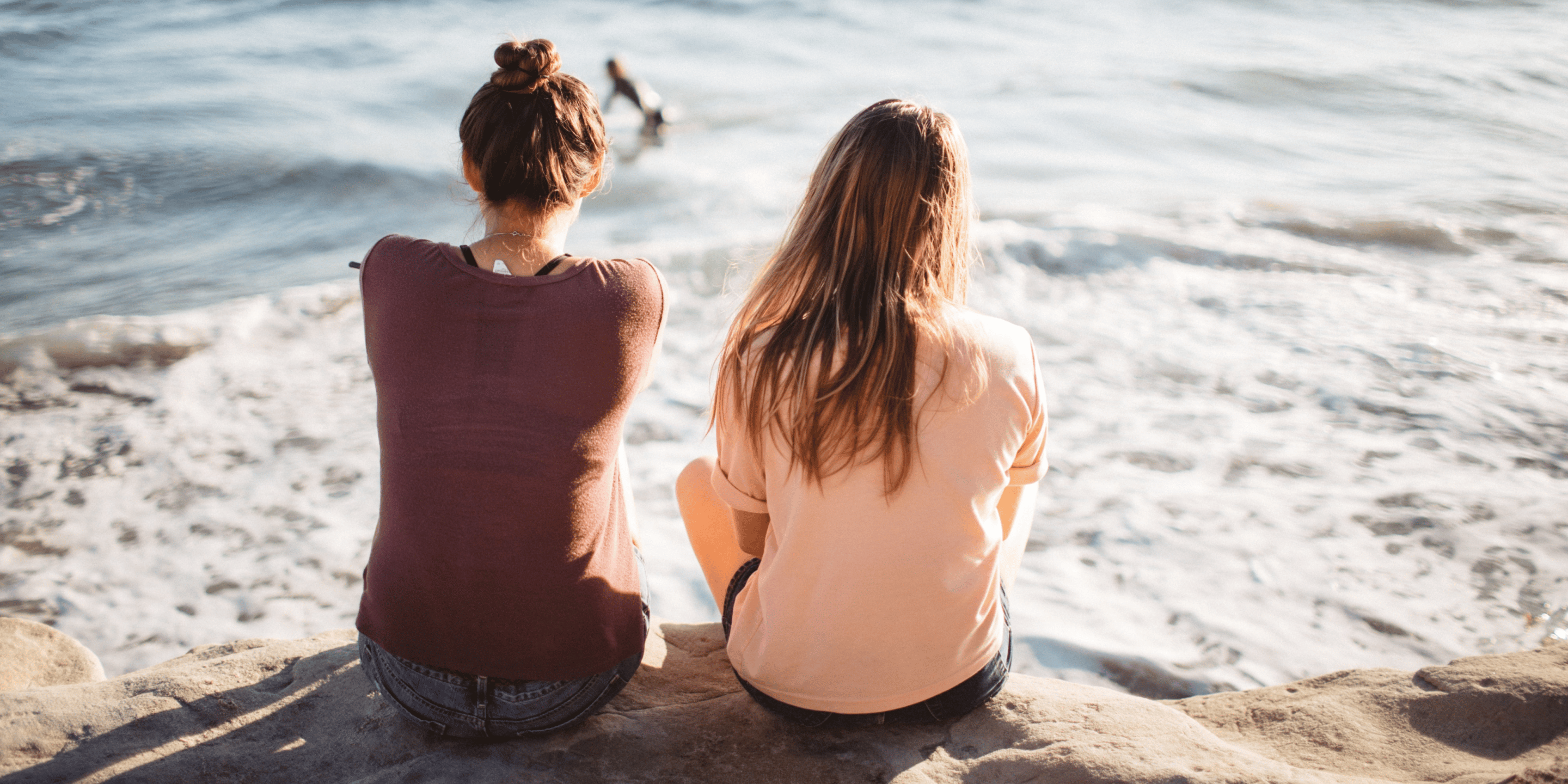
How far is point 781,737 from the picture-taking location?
6.02ft

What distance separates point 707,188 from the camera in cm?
851

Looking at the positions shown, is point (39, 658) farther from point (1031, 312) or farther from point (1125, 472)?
point (1031, 312)

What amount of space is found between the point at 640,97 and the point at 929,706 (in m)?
9.37

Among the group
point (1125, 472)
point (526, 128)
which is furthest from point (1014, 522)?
point (1125, 472)

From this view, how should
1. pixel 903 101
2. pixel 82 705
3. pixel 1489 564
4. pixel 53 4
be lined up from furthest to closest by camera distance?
pixel 53 4 → pixel 1489 564 → pixel 82 705 → pixel 903 101

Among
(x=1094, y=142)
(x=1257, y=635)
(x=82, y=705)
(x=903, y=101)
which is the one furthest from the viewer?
(x=1094, y=142)

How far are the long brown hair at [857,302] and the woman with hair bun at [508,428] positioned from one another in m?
0.22

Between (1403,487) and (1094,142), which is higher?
(1094,142)

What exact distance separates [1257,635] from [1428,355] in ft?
9.10

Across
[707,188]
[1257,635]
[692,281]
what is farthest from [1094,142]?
[1257,635]

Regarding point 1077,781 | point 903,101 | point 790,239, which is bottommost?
point 1077,781

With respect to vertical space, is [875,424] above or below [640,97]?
below

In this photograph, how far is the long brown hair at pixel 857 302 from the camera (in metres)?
1.44

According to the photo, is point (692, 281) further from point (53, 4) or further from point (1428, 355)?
point (53, 4)
